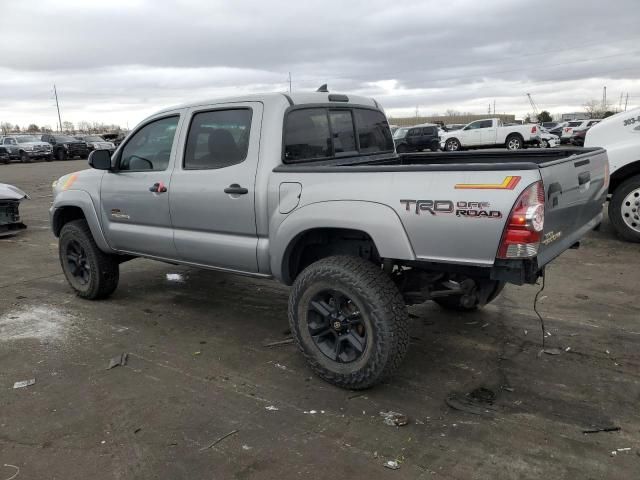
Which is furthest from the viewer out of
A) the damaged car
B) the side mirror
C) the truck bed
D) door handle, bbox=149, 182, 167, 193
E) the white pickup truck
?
the white pickup truck

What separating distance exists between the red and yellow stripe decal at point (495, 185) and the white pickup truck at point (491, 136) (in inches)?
1049

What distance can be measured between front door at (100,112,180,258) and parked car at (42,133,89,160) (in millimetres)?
34399

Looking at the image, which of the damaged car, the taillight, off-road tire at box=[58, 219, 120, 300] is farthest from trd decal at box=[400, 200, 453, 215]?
the damaged car

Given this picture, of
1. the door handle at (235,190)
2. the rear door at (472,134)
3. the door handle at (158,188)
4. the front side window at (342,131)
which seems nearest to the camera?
the door handle at (235,190)

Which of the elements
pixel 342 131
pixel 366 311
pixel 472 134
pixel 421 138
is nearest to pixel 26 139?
pixel 421 138

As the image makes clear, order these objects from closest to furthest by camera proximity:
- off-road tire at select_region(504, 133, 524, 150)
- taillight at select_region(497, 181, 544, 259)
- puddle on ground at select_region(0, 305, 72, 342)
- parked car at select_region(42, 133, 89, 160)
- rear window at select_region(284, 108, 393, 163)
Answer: taillight at select_region(497, 181, 544, 259) → rear window at select_region(284, 108, 393, 163) → puddle on ground at select_region(0, 305, 72, 342) → off-road tire at select_region(504, 133, 524, 150) → parked car at select_region(42, 133, 89, 160)

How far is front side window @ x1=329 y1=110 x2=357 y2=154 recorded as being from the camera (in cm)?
442

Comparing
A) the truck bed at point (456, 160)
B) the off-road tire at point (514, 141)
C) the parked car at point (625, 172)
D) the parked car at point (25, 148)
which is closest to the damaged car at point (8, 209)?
the truck bed at point (456, 160)

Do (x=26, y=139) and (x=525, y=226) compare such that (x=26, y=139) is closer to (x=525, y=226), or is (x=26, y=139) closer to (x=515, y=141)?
(x=515, y=141)

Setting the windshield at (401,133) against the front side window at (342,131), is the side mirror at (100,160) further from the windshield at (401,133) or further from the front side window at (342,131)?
the windshield at (401,133)

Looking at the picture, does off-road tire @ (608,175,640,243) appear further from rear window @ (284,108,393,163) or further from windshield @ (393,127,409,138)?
windshield @ (393,127,409,138)

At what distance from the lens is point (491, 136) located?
29.4 meters

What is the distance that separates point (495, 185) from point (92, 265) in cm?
420

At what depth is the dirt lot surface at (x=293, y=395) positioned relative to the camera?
2.86 m
